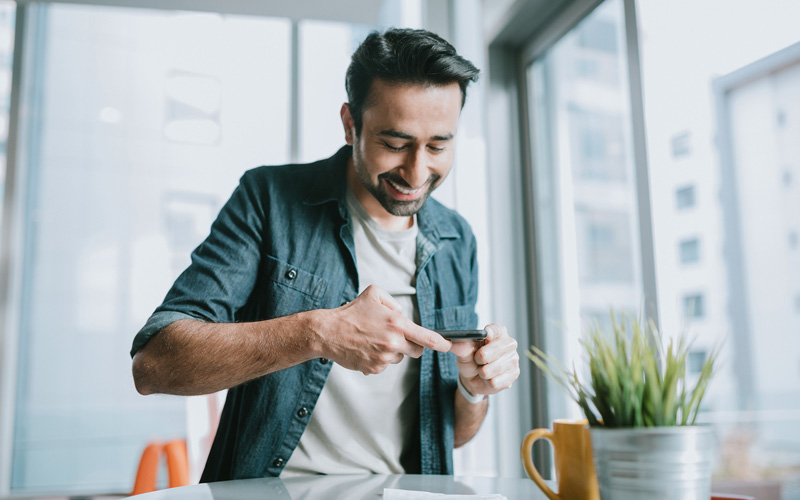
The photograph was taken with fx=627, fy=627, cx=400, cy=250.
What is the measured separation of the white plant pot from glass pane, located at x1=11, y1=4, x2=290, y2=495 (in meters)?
3.51

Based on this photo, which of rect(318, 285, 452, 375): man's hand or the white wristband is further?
the white wristband

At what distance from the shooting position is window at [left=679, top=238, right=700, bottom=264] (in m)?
2.57

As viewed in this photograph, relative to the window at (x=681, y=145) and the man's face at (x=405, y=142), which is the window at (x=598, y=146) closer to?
the window at (x=681, y=145)

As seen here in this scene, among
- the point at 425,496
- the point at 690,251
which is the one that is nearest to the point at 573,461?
the point at 425,496

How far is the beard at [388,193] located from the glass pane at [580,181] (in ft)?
4.06

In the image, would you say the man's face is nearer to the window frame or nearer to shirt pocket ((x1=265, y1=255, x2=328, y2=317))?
shirt pocket ((x1=265, y1=255, x2=328, y2=317))

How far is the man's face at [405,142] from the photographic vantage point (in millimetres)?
1334

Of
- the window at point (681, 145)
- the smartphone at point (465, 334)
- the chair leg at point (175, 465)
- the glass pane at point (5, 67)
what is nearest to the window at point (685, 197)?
the window at point (681, 145)

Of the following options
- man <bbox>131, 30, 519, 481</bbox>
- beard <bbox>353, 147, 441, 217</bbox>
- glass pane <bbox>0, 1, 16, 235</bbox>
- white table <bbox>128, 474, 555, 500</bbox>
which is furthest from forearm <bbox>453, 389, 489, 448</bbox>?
glass pane <bbox>0, 1, 16, 235</bbox>

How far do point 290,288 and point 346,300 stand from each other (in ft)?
0.42

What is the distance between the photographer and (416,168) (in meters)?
1.34

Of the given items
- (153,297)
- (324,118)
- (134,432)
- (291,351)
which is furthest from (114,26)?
(291,351)

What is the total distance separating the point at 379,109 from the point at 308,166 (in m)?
0.27

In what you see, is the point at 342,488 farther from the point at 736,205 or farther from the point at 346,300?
the point at 736,205
